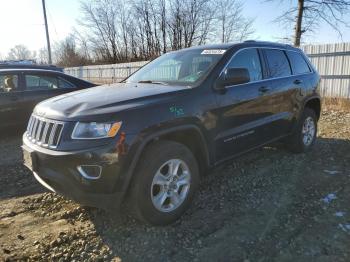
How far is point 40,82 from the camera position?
7.57m

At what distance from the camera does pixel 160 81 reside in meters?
4.42

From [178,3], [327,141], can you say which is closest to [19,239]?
[327,141]

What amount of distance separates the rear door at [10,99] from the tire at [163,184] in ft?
15.9

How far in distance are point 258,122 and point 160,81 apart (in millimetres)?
1445

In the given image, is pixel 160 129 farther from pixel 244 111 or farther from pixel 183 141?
pixel 244 111

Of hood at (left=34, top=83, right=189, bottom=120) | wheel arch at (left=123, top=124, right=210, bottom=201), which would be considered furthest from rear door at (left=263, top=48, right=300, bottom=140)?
hood at (left=34, top=83, right=189, bottom=120)

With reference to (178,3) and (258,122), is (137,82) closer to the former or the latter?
(258,122)

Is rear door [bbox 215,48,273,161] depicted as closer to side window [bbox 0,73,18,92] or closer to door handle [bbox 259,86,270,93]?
door handle [bbox 259,86,270,93]

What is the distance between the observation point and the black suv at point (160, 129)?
3.12 meters

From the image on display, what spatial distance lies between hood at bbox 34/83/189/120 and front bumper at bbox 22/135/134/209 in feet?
1.21

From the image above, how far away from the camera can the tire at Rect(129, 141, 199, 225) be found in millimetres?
3289

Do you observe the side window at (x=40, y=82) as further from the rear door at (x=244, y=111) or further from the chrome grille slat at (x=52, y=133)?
the rear door at (x=244, y=111)

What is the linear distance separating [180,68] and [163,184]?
171cm

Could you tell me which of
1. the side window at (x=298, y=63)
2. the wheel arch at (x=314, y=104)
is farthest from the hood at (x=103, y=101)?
the wheel arch at (x=314, y=104)
